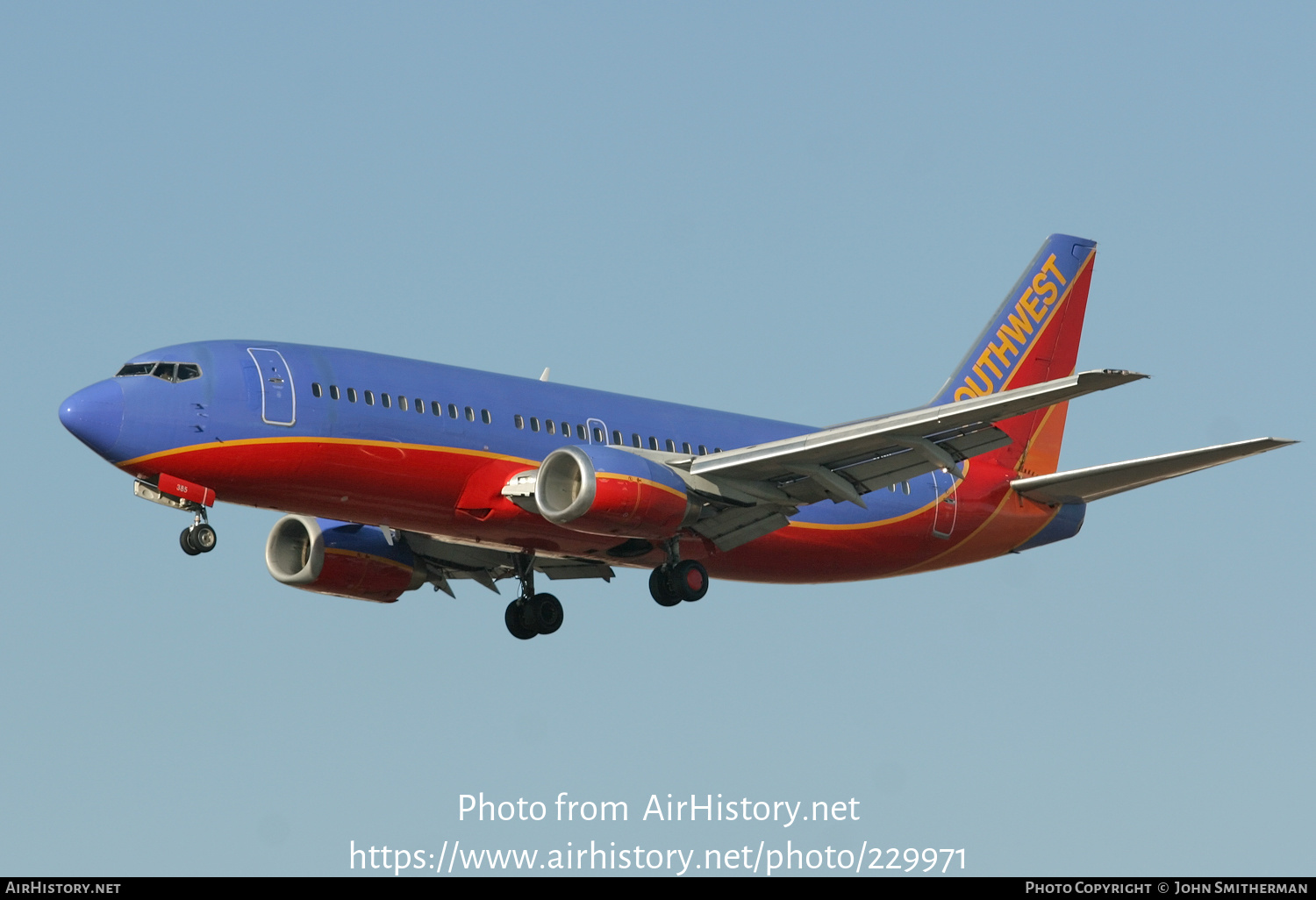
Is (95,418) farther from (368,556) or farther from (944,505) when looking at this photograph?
(944,505)

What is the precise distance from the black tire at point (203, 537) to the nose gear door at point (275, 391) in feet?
7.05

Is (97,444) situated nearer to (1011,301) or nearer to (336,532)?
(336,532)

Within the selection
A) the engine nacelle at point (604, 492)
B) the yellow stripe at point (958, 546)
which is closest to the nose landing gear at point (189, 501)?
the engine nacelle at point (604, 492)

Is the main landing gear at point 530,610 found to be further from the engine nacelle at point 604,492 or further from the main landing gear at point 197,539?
the main landing gear at point 197,539

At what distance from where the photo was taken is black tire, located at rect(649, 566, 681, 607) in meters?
38.0

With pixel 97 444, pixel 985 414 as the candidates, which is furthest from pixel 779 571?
pixel 97 444

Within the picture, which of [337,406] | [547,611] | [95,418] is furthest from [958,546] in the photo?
[95,418]

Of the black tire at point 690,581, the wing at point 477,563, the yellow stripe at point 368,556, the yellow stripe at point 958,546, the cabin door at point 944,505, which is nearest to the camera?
the black tire at point 690,581

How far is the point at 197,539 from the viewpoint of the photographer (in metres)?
33.2

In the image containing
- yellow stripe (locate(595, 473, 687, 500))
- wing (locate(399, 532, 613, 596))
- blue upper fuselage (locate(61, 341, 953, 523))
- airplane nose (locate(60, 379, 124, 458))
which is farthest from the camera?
wing (locate(399, 532, 613, 596))

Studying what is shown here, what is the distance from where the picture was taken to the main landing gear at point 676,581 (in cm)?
3794

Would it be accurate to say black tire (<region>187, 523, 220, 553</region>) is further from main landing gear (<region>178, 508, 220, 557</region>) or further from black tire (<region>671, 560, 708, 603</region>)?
black tire (<region>671, 560, 708, 603</region>)

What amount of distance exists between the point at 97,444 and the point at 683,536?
39.6ft

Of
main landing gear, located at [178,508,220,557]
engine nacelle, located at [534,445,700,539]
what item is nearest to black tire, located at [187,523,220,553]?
main landing gear, located at [178,508,220,557]
